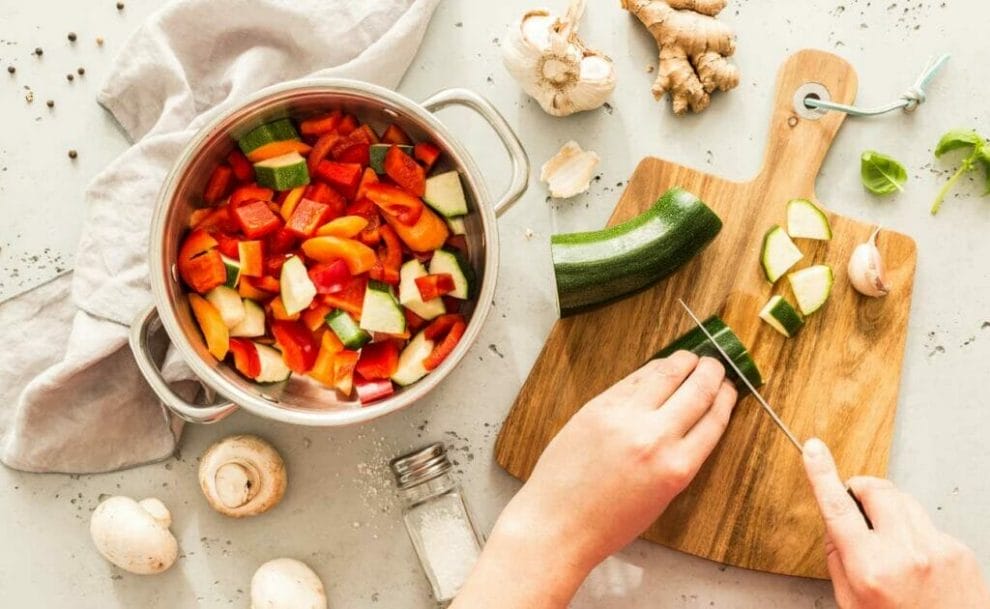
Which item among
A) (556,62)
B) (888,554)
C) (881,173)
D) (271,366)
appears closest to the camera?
(888,554)

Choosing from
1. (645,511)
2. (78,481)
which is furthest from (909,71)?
(78,481)

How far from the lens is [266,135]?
1.58 meters

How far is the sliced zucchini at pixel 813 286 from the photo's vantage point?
5.61 feet

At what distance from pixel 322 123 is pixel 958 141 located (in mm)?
1328

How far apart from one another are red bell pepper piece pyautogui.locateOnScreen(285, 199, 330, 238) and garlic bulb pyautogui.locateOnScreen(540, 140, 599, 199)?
50 centimetres

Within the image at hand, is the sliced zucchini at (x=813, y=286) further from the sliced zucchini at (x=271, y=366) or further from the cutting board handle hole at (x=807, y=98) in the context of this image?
the sliced zucchini at (x=271, y=366)

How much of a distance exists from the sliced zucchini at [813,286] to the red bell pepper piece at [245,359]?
1.08 m

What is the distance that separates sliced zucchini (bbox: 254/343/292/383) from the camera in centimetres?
159

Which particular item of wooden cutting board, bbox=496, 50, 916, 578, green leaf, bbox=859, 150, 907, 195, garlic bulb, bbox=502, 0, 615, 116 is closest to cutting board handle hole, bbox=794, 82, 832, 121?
wooden cutting board, bbox=496, 50, 916, 578

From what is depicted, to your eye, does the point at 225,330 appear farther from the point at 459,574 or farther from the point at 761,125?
the point at 761,125

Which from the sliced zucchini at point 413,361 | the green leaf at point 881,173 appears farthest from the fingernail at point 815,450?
the sliced zucchini at point 413,361

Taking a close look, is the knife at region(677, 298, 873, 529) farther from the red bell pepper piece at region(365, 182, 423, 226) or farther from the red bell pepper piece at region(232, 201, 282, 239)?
the red bell pepper piece at region(232, 201, 282, 239)

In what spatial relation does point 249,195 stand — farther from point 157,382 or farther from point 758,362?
point 758,362

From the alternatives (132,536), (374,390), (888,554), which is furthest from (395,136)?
(888,554)
